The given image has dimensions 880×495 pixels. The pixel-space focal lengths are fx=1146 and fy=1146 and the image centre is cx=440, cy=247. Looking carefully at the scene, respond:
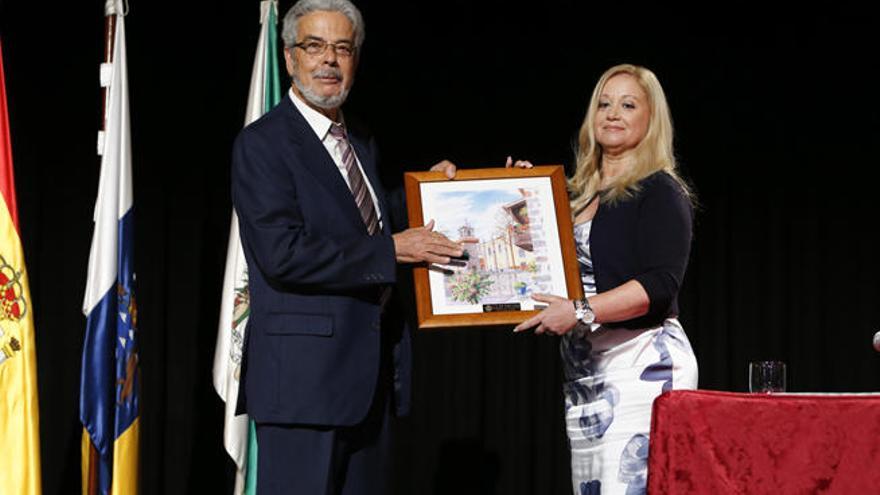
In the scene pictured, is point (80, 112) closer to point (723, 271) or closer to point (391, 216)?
point (391, 216)

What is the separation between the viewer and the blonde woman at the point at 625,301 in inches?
111

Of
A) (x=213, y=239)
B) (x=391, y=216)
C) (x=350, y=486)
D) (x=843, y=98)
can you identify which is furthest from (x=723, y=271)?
(x=350, y=486)

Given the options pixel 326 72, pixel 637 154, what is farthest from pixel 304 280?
pixel 637 154

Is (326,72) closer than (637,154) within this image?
Yes

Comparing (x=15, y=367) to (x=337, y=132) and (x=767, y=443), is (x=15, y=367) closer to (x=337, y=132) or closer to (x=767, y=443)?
(x=337, y=132)

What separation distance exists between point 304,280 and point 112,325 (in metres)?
1.15

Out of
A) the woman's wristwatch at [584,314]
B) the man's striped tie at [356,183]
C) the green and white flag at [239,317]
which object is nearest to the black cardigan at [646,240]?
the woman's wristwatch at [584,314]

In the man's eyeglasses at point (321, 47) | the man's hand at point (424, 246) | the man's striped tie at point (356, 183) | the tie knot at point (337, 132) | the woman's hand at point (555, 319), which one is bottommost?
the woman's hand at point (555, 319)

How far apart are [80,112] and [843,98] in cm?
338

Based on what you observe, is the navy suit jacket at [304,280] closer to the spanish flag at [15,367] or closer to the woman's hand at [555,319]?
the woman's hand at [555,319]

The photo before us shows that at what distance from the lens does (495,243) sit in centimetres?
288

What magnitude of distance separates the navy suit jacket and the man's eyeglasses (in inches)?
6.6

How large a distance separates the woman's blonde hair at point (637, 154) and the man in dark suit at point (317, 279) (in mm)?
503

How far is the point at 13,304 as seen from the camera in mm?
3236
